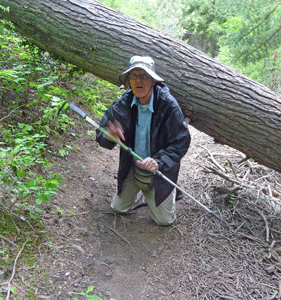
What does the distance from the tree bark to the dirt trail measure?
1.06 m

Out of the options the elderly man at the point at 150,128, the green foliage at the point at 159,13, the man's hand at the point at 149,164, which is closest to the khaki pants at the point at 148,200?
the elderly man at the point at 150,128

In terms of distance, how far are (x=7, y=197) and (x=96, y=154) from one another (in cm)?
210

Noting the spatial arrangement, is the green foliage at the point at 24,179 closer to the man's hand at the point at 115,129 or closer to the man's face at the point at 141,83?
the man's hand at the point at 115,129

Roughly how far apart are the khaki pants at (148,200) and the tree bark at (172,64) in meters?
1.02

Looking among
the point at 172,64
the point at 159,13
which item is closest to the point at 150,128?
the point at 172,64

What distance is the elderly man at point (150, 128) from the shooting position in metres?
2.96

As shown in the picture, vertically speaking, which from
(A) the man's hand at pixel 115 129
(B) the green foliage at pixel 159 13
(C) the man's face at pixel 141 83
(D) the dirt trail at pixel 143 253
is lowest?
(D) the dirt trail at pixel 143 253

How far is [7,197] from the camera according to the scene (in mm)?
2709

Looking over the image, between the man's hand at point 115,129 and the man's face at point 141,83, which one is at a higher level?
the man's face at point 141,83

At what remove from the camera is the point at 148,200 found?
3711 mm

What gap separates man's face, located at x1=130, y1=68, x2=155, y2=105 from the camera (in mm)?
2904

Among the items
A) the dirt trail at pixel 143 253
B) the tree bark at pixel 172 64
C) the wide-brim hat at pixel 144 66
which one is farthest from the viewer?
the tree bark at pixel 172 64

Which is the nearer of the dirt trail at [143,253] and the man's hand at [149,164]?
the dirt trail at [143,253]

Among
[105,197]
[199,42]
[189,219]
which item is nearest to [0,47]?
[105,197]
